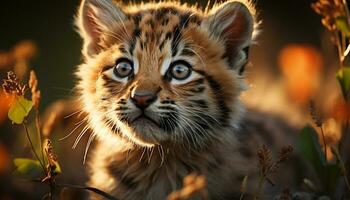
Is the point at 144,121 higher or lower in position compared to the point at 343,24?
lower

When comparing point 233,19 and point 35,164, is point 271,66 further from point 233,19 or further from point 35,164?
point 35,164

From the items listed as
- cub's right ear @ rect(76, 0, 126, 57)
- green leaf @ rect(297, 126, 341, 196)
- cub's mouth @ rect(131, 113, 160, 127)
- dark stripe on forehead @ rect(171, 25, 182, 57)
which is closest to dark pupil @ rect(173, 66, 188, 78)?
dark stripe on forehead @ rect(171, 25, 182, 57)

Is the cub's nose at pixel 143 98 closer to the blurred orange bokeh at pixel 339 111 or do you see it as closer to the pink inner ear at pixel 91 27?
the pink inner ear at pixel 91 27

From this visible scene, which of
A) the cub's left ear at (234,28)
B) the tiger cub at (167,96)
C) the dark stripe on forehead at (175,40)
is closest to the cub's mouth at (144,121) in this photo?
the tiger cub at (167,96)

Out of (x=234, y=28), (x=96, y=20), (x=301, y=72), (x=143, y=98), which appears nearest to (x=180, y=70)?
(x=143, y=98)

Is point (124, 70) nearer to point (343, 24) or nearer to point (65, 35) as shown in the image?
point (343, 24)

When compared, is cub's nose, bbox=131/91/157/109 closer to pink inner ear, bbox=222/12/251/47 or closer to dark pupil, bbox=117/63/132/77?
dark pupil, bbox=117/63/132/77

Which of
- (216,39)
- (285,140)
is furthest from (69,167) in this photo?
(216,39)
